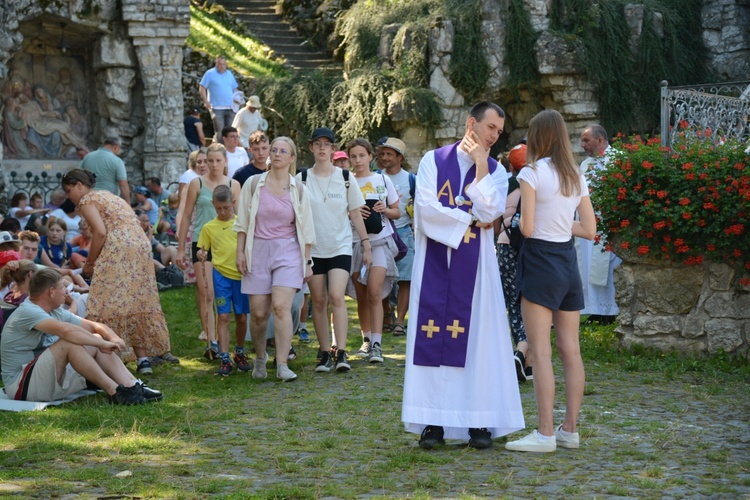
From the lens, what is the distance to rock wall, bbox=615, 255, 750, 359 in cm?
905

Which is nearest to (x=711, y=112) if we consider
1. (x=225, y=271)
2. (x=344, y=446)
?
(x=225, y=271)

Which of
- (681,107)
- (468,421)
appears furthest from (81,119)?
(468,421)

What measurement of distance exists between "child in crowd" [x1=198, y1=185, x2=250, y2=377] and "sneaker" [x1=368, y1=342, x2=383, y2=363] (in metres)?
1.06

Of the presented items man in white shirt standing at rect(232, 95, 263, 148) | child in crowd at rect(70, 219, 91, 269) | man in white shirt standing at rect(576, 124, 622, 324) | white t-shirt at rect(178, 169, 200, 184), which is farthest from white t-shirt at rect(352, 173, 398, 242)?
man in white shirt standing at rect(232, 95, 263, 148)

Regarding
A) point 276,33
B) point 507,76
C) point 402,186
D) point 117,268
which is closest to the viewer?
point 117,268

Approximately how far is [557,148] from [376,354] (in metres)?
3.83

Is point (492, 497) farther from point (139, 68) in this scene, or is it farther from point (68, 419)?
point (139, 68)

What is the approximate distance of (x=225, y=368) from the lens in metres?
8.96

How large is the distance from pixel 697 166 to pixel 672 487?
445 centimetres

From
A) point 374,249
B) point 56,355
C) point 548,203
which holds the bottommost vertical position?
point 56,355

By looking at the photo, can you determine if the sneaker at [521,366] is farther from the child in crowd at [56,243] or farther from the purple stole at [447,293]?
the child in crowd at [56,243]

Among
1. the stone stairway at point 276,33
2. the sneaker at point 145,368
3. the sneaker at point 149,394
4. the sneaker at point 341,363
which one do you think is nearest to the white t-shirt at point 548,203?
the sneaker at point 149,394

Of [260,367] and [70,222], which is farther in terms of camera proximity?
[70,222]

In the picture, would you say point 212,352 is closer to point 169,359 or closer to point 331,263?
point 169,359
